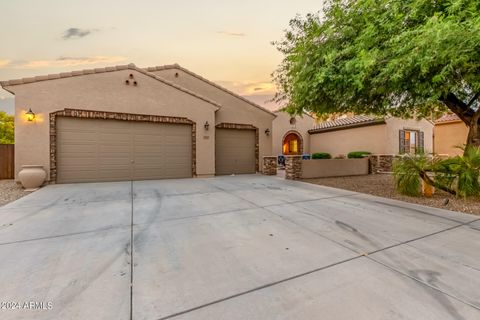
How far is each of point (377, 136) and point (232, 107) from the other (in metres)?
9.76

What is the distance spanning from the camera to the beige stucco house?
1372cm

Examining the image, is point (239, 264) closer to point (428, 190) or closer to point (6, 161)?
point (428, 190)

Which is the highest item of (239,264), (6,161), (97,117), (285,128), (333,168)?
(285,128)

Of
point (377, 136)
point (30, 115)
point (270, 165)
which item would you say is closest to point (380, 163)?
point (377, 136)

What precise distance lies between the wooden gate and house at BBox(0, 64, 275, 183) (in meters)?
2.77

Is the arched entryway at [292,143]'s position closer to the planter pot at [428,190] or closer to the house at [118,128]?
the house at [118,128]

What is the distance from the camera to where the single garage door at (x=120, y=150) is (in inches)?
332

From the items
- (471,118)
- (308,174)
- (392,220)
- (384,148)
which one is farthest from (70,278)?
(384,148)

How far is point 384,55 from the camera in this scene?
15.6 feet

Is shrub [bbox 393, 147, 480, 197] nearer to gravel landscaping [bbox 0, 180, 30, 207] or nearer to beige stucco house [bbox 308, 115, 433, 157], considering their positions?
beige stucco house [bbox 308, 115, 433, 157]

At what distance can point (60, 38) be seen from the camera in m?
9.11

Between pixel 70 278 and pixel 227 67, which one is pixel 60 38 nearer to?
pixel 227 67

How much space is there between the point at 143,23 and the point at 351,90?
8.70m

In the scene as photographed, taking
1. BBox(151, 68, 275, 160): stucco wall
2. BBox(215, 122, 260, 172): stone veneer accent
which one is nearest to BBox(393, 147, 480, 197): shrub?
BBox(215, 122, 260, 172): stone veneer accent
